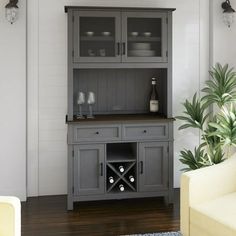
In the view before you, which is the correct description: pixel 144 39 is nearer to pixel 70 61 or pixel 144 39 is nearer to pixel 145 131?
pixel 70 61

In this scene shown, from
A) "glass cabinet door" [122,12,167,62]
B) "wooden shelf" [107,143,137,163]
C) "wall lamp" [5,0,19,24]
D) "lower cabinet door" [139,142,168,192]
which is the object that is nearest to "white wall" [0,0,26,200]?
"wall lamp" [5,0,19,24]

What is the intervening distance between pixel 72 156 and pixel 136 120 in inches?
27.8

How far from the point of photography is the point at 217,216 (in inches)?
101

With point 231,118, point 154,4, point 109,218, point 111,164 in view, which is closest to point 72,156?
point 111,164

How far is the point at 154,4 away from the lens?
4.35 metres

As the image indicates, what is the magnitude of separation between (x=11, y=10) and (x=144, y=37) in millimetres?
1313

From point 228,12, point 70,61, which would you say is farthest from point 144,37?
point 228,12

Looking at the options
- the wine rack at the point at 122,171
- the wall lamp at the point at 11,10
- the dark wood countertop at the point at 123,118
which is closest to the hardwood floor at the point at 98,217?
the wine rack at the point at 122,171

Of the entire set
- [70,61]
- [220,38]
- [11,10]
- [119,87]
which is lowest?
[119,87]

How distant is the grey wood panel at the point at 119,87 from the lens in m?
4.25

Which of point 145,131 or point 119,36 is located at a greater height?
point 119,36

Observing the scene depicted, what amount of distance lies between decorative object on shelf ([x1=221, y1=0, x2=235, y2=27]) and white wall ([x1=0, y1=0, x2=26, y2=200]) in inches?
83.1

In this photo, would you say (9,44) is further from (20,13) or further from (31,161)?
(31,161)

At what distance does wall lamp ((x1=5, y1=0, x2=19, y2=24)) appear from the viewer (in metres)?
3.83
